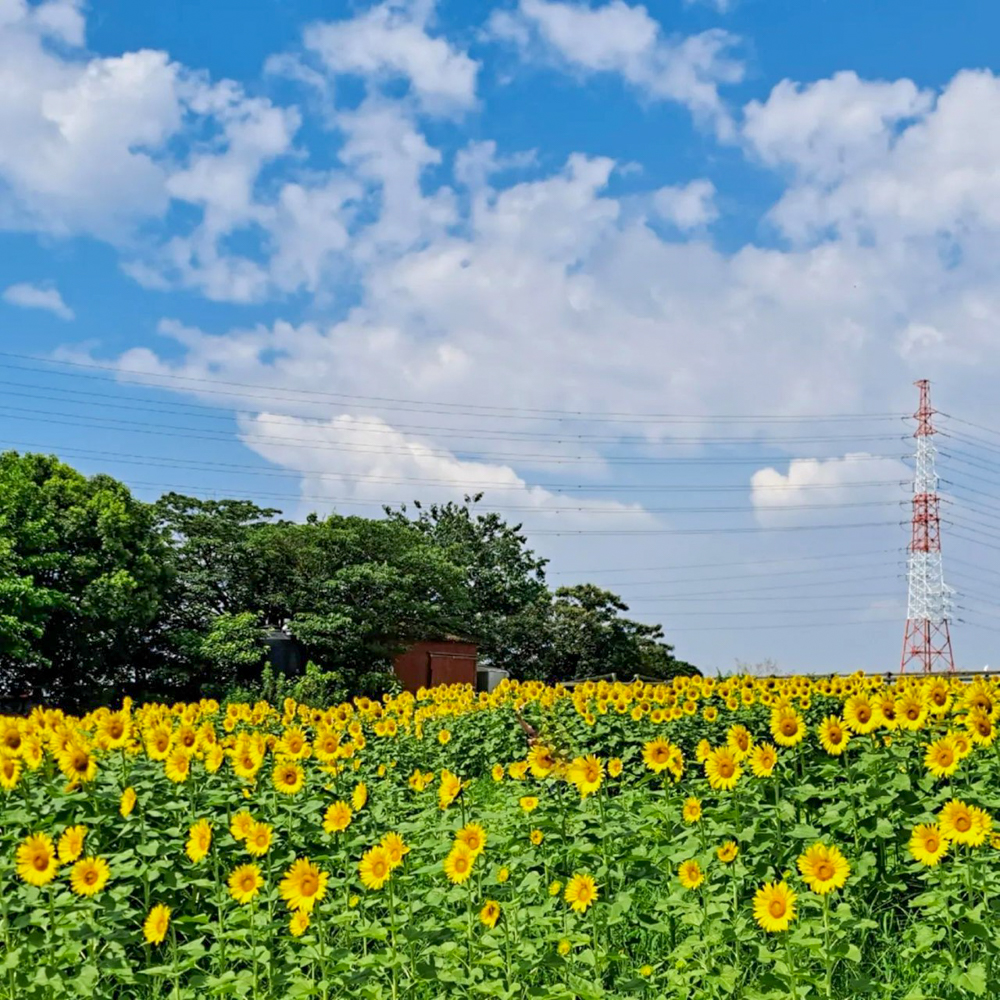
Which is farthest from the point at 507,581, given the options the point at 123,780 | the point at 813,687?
the point at 123,780

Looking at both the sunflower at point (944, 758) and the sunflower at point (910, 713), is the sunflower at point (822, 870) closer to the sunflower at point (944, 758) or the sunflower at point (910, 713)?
the sunflower at point (944, 758)

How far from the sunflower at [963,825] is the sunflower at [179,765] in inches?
117

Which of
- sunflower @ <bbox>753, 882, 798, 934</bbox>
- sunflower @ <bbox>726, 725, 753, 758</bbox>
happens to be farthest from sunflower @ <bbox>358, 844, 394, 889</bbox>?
sunflower @ <bbox>726, 725, 753, 758</bbox>

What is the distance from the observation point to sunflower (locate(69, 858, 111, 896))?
146 inches

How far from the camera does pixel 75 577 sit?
25.8 m

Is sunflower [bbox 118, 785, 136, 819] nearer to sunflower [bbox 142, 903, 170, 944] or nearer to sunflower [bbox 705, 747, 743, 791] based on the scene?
sunflower [bbox 142, 903, 170, 944]

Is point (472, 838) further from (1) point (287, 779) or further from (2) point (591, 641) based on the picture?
(2) point (591, 641)

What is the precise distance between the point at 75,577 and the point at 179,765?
22.9 metres

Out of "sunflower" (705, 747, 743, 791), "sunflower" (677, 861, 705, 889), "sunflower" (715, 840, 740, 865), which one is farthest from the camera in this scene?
"sunflower" (705, 747, 743, 791)

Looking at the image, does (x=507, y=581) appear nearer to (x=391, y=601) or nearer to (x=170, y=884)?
(x=391, y=601)

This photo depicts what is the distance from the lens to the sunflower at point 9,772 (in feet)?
15.0

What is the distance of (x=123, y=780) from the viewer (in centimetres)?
491

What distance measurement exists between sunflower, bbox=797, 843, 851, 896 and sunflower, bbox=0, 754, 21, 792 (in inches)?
126

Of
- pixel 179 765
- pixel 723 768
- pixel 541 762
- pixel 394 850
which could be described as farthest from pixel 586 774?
pixel 179 765
